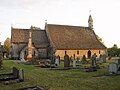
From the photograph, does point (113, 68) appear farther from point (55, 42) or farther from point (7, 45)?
point (7, 45)

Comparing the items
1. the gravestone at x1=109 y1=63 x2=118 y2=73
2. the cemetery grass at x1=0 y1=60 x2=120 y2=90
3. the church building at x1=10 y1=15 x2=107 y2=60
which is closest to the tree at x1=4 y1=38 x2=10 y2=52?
the church building at x1=10 y1=15 x2=107 y2=60

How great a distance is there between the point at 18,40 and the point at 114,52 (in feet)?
97.8

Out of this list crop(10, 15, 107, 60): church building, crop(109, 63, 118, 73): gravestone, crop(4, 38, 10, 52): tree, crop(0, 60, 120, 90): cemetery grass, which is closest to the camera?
crop(0, 60, 120, 90): cemetery grass

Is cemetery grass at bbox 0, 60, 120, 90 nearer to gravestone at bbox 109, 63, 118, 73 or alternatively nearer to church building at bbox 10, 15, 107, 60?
gravestone at bbox 109, 63, 118, 73

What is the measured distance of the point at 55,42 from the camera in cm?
4631

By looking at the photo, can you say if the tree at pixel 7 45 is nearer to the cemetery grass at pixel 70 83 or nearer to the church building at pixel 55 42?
the church building at pixel 55 42

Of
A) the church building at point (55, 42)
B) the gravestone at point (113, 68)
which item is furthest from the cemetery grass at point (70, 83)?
the church building at point (55, 42)

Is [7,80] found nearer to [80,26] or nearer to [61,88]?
[61,88]

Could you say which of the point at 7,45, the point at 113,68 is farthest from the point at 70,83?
the point at 7,45

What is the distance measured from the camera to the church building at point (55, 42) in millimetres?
45969

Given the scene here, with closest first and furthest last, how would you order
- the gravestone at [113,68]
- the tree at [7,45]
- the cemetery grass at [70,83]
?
the cemetery grass at [70,83], the gravestone at [113,68], the tree at [7,45]

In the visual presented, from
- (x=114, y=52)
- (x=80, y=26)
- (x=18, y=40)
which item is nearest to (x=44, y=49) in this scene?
(x=18, y=40)

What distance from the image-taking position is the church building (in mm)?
45969

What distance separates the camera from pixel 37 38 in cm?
4869
